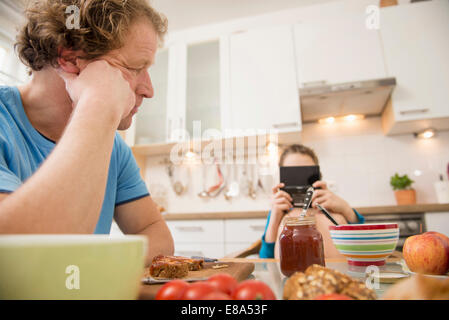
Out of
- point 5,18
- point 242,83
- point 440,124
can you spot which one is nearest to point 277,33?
point 242,83

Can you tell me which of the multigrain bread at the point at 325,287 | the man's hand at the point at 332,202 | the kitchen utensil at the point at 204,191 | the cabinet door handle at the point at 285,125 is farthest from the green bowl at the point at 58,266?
the kitchen utensil at the point at 204,191

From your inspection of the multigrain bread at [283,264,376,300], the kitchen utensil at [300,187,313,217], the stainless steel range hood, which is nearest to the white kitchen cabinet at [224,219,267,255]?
the stainless steel range hood

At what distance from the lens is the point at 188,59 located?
2.68 metres

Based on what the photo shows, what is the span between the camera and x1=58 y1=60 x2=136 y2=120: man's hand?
1.51 ft

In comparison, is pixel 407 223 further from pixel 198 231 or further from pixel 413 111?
pixel 198 231

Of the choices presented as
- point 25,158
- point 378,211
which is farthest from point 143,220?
point 378,211

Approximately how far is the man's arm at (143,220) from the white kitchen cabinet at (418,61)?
6.30 ft

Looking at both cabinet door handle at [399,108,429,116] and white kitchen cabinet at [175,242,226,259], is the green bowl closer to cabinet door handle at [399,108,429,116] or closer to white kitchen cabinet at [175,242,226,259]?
white kitchen cabinet at [175,242,226,259]

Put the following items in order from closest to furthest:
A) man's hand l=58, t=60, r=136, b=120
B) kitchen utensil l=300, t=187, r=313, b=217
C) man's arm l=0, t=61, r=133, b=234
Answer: man's arm l=0, t=61, r=133, b=234 → man's hand l=58, t=60, r=136, b=120 → kitchen utensil l=300, t=187, r=313, b=217

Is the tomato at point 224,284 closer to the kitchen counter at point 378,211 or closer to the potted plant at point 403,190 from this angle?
the kitchen counter at point 378,211

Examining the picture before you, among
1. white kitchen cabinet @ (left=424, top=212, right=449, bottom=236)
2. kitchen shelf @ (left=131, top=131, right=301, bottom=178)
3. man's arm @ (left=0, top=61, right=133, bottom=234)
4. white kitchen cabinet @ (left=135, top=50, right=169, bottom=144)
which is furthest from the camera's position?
white kitchen cabinet @ (left=135, top=50, right=169, bottom=144)
